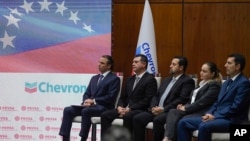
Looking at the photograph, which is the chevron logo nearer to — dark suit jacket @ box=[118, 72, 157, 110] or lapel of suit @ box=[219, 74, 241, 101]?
dark suit jacket @ box=[118, 72, 157, 110]

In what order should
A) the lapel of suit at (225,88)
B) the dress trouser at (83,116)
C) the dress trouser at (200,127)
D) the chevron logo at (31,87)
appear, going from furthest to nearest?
the chevron logo at (31,87) → the dress trouser at (83,116) → the lapel of suit at (225,88) → the dress trouser at (200,127)

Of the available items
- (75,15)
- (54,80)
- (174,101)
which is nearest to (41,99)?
(54,80)

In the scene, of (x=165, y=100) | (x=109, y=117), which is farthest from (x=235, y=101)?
(x=109, y=117)

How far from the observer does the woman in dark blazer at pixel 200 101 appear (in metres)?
5.20

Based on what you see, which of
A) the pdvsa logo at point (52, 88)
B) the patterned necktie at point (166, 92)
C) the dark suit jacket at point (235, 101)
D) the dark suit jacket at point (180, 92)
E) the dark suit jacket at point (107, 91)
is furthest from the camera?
the pdvsa logo at point (52, 88)

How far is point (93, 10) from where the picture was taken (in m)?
6.78

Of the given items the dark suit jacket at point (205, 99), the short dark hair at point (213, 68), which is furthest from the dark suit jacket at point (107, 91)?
the short dark hair at point (213, 68)

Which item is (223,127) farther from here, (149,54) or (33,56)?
(33,56)

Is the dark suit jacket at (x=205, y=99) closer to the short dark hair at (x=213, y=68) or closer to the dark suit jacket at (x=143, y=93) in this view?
the short dark hair at (x=213, y=68)

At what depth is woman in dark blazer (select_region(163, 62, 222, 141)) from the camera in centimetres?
520

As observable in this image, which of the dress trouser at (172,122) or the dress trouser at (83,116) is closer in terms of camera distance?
the dress trouser at (172,122)

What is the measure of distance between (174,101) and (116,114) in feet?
2.36

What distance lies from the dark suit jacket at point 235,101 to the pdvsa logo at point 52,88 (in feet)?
7.42

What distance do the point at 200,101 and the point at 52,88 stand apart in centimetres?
236
